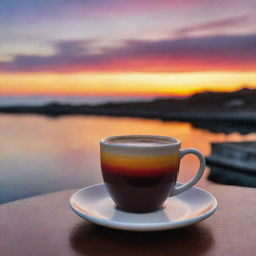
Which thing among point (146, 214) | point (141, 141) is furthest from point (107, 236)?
point (141, 141)

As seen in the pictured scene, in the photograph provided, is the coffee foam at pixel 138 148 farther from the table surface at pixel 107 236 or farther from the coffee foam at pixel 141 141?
the table surface at pixel 107 236

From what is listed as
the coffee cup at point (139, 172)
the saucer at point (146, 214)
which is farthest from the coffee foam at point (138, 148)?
the saucer at point (146, 214)

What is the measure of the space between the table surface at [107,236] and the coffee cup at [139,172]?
0.19ft

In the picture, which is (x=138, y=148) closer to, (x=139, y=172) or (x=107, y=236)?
(x=139, y=172)

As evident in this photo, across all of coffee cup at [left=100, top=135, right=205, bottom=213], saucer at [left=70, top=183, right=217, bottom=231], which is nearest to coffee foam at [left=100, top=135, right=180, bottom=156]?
coffee cup at [left=100, top=135, right=205, bottom=213]

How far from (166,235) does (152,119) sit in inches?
1789

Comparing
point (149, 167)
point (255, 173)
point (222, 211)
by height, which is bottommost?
point (255, 173)

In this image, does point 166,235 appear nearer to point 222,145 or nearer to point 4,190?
point 222,145

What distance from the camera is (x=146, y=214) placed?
0.62 meters

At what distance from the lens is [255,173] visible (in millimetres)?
8922

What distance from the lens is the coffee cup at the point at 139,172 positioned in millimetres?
597

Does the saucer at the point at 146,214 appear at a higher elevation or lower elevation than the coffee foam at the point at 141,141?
lower

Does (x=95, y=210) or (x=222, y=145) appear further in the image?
(x=222, y=145)

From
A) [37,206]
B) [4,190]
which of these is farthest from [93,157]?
[37,206]
